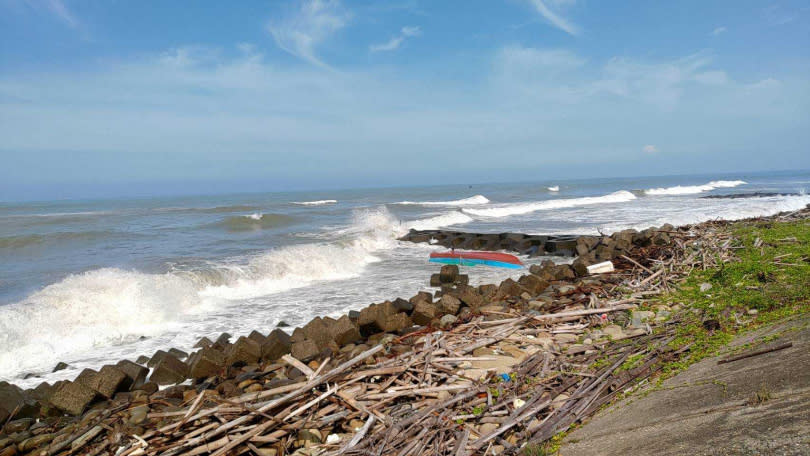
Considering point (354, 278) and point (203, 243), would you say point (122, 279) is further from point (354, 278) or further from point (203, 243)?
point (203, 243)

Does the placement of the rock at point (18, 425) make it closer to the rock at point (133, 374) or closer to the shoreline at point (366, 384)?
the shoreline at point (366, 384)

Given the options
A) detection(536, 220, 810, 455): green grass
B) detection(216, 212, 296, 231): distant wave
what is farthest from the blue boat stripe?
detection(216, 212, 296, 231): distant wave

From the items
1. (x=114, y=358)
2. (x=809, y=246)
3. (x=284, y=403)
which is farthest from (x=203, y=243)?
(x=809, y=246)

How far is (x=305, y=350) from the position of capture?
260 inches

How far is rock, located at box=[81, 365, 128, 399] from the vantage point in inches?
234

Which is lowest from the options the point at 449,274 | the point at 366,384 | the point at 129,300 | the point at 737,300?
the point at 129,300

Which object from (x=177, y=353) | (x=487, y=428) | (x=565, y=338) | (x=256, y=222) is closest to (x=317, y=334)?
(x=177, y=353)

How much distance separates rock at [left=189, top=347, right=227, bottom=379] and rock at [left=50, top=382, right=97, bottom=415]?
1226 millimetres

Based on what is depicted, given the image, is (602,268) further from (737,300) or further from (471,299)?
(737,300)

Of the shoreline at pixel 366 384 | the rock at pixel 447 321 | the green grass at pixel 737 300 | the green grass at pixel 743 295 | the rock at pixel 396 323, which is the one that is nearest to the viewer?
the shoreline at pixel 366 384

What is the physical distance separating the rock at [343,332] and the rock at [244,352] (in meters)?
1.11

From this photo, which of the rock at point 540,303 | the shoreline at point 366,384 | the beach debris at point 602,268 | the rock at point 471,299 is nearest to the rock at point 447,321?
the shoreline at point 366,384

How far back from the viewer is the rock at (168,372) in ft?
20.9

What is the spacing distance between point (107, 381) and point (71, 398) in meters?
0.41
